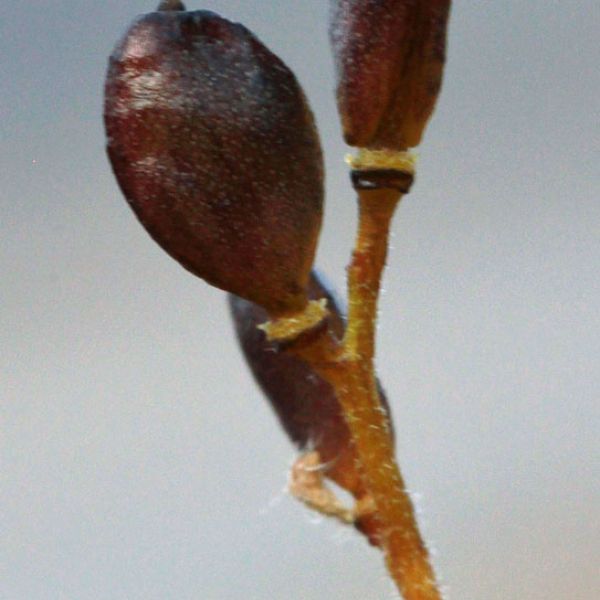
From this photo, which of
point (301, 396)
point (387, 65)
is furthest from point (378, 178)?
point (301, 396)

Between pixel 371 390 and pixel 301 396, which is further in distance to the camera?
pixel 301 396

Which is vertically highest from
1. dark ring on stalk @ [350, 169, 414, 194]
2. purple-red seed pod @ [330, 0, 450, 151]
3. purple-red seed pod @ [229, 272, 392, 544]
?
purple-red seed pod @ [330, 0, 450, 151]

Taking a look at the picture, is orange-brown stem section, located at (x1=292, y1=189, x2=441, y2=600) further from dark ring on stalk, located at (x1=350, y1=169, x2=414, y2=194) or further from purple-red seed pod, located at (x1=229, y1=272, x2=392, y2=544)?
purple-red seed pod, located at (x1=229, y1=272, x2=392, y2=544)

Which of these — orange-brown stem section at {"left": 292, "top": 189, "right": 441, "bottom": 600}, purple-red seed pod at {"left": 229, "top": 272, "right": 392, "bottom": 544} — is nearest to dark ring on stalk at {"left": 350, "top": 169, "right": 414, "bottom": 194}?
orange-brown stem section at {"left": 292, "top": 189, "right": 441, "bottom": 600}

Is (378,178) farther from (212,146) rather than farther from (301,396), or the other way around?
(301,396)

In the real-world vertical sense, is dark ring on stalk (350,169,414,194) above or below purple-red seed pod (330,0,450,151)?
below

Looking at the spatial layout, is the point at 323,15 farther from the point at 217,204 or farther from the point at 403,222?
the point at 217,204

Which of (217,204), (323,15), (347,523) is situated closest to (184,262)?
(217,204)
